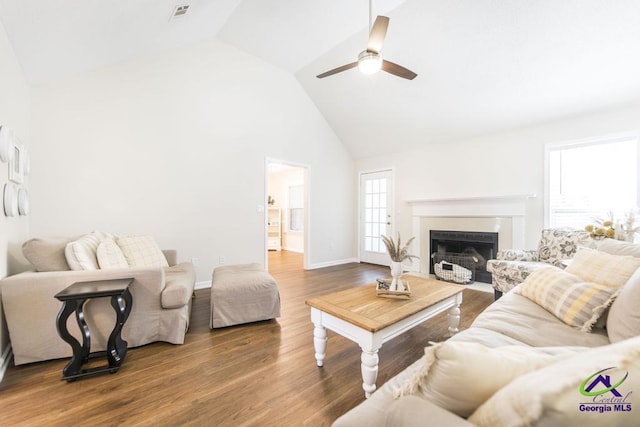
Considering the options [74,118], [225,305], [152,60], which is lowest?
[225,305]

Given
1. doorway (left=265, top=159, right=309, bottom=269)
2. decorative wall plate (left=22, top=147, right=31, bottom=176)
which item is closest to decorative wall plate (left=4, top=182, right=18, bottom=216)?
decorative wall plate (left=22, top=147, right=31, bottom=176)

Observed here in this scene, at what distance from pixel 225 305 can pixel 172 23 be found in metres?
3.02

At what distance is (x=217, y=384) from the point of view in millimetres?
1708

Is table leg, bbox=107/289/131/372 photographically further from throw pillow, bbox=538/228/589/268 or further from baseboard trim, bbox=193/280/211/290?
throw pillow, bbox=538/228/589/268

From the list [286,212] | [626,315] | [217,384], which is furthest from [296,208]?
[626,315]

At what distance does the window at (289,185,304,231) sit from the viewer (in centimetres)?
804

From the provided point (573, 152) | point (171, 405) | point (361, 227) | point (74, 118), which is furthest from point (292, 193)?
point (171, 405)

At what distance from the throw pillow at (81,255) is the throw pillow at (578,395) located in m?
2.71

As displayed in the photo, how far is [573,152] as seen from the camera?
3543 millimetres

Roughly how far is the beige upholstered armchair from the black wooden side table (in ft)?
11.9

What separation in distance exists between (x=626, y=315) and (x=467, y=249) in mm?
3356

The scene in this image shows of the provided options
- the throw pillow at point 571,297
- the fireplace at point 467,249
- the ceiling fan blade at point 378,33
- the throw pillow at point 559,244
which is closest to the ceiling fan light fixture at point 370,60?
the ceiling fan blade at point 378,33

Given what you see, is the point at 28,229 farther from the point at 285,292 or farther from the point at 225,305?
the point at 285,292

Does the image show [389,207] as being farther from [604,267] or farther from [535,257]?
[604,267]
